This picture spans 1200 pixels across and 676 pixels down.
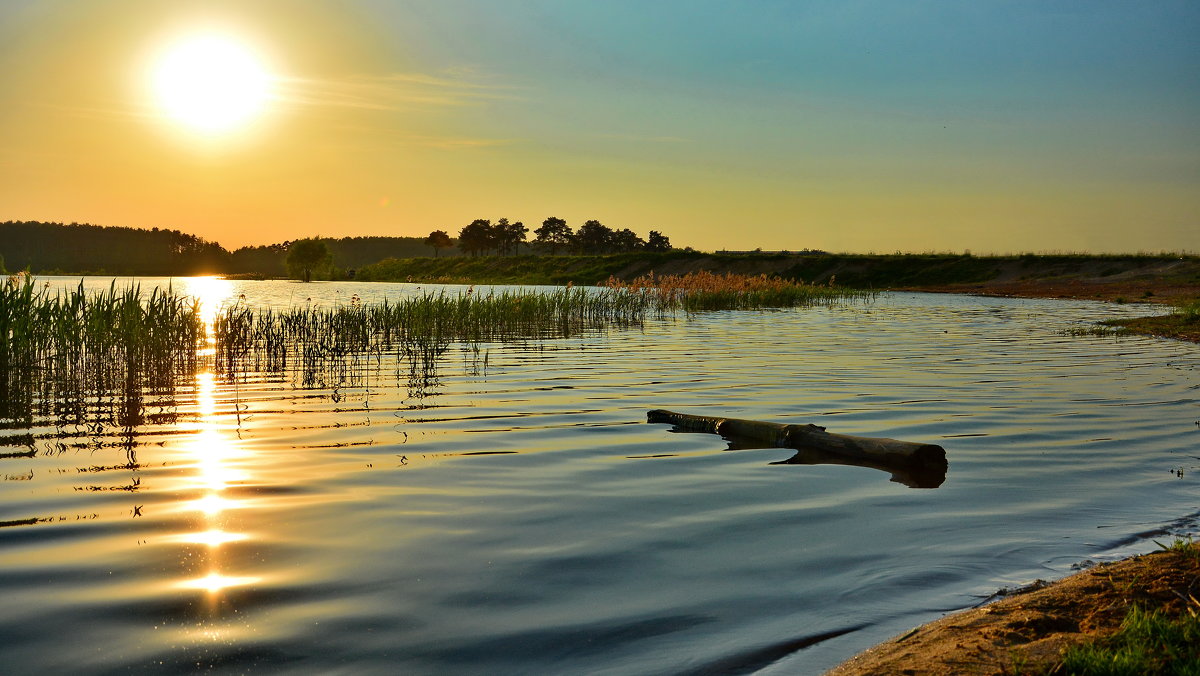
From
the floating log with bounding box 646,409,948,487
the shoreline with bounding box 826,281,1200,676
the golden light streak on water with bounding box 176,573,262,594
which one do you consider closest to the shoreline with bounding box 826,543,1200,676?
the shoreline with bounding box 826,281,1200,676

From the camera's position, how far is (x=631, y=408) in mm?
13953

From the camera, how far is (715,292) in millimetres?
46469

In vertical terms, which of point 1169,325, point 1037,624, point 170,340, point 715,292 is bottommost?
point 1037,624

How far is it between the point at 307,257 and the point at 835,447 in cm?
13359

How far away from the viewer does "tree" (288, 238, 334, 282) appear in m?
134

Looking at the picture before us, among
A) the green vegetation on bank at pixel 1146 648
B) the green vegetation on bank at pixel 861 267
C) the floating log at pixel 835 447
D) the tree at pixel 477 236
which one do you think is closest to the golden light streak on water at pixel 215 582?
the green vegetation on bank at pixel 1146 648

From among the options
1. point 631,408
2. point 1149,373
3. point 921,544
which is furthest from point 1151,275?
point 921,544

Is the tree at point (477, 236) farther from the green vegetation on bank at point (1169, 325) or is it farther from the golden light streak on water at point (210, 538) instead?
the golden light streak on water at point (210, 538)

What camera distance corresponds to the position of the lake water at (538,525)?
520cm

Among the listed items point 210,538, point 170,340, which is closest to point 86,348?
point 170,340

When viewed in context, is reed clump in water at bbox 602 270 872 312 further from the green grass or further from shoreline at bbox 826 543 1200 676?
the green grass

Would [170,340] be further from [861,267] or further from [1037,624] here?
[861,267]

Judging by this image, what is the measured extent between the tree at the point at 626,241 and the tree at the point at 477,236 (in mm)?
25979

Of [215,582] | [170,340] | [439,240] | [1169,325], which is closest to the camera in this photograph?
[215,582]
